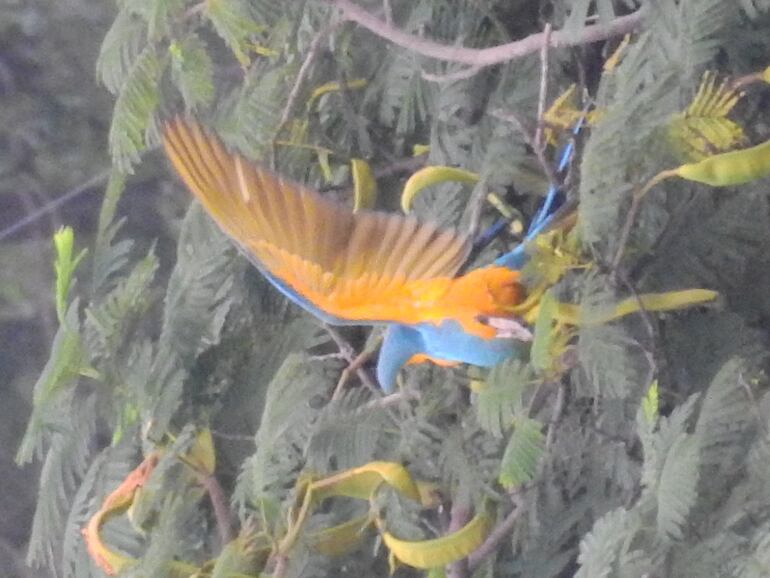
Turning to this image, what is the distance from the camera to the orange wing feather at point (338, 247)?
0.43 meters

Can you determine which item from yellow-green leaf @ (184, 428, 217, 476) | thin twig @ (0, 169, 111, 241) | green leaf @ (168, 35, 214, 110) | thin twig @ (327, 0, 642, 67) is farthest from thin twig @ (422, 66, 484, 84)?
thin twig @ (0, 169, 111, 241)

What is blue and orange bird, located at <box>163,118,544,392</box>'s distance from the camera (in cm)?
43

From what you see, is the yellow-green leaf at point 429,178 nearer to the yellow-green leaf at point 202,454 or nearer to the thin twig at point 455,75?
the thin twig at point 455,75

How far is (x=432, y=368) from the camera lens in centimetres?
56

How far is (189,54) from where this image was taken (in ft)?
1.85

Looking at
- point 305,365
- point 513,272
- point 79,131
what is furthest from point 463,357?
point 79,131

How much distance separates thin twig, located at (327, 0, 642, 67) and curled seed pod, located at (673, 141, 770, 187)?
11 cm

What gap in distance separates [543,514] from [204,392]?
193 millimetres

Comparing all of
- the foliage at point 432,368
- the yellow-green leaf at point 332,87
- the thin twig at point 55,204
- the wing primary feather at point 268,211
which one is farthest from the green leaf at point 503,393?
the thin twig at point 55,204

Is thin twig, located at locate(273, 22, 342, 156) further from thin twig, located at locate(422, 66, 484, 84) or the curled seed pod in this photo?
the curled seed pod

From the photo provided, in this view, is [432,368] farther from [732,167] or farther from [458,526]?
[732,167]

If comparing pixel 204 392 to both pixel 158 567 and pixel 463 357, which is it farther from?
pixel 463 357

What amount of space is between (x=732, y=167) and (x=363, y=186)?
0.22m

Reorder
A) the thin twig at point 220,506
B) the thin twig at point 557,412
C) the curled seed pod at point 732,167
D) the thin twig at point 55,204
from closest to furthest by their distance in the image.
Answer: the curled seed pod at point 732,167, the thin twig at point 557,412, the thin twig at point 220,506, the thin twig at point 55,204
